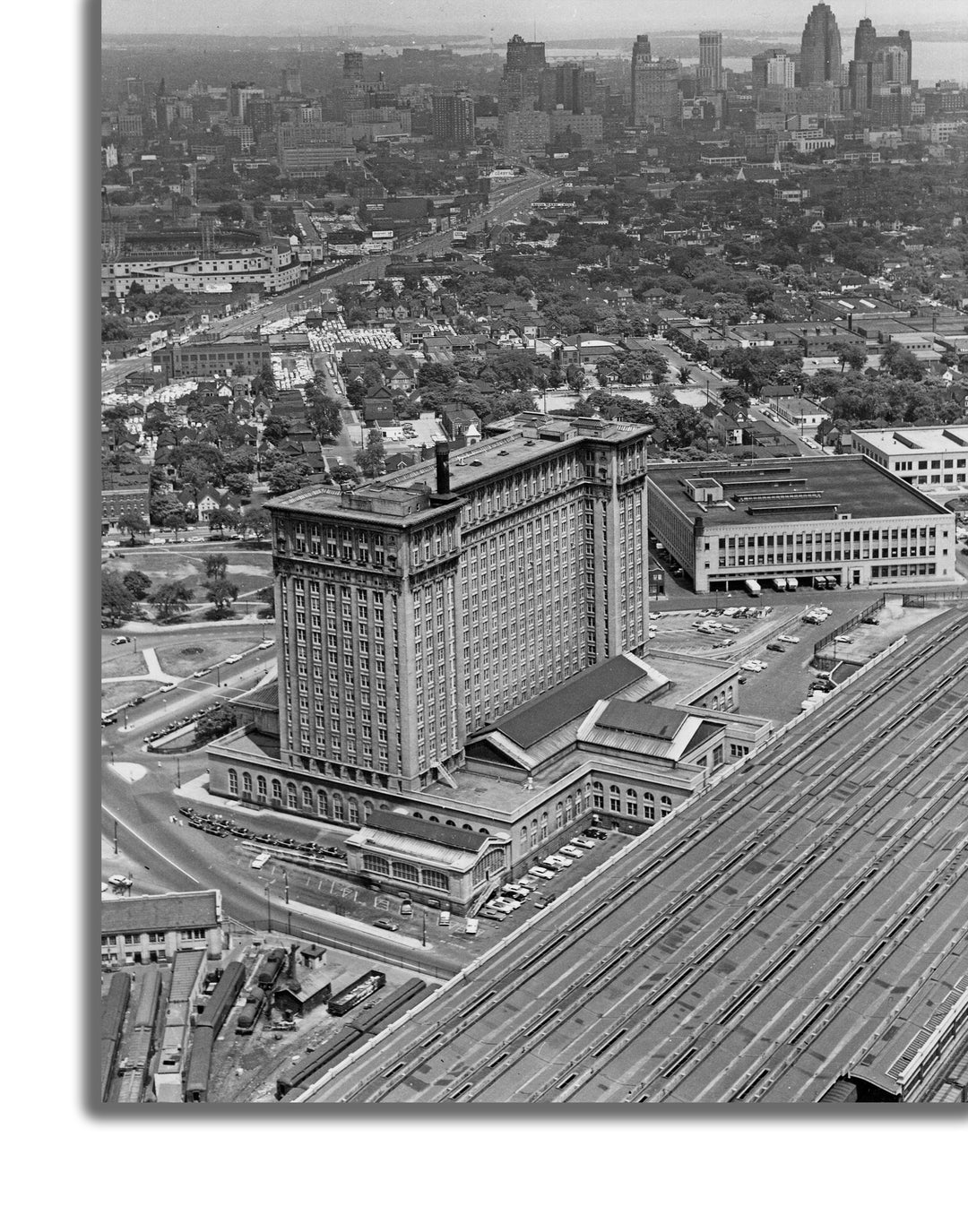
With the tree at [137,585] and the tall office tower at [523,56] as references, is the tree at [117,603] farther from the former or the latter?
the tall office tower at [523,56]

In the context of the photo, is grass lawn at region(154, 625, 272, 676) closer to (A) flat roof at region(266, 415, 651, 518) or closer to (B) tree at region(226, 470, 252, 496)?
(A) flat roof at region(266, 415, 651, 518)

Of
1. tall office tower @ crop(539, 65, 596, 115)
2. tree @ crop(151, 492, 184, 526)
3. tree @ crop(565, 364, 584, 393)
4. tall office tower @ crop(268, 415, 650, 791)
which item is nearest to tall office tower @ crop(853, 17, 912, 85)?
tall office tower @ crop(539, 65, 596, 115)

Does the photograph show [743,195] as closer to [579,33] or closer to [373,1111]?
[579,33]

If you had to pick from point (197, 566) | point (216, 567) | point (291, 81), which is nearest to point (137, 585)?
point (216, 567)

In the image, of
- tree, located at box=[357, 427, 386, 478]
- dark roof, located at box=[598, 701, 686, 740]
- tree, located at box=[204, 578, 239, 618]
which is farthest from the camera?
tree, located at box=[357, 427, 386, 478]

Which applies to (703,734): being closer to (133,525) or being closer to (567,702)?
(567,702)

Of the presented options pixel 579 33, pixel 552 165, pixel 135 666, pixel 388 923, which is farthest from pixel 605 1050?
pixel 552 165
